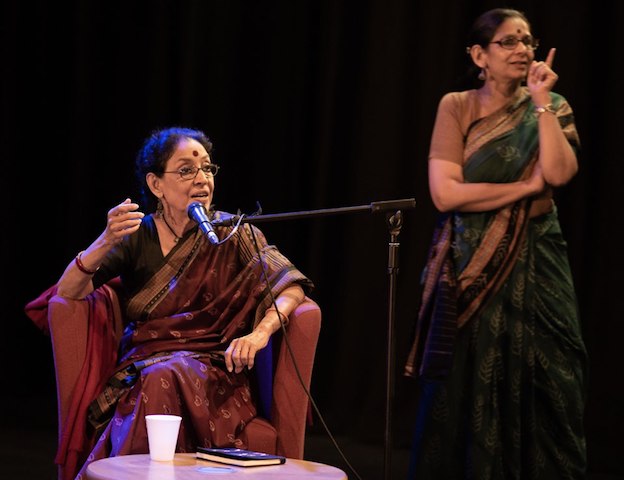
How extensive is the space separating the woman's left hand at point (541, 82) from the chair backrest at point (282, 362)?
0.83 metres

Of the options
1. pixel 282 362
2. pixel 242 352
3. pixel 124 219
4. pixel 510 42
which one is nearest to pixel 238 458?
pixel 242 352

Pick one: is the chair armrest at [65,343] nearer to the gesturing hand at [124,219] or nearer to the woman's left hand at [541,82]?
the gesturing hand at [124,219]

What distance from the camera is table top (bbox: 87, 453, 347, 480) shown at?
77.1 inches

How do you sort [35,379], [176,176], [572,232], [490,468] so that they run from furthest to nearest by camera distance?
[35,379], [572,232], [176,176], [490,468]

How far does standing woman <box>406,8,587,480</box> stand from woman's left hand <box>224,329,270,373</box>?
442mm

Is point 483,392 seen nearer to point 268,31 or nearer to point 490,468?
point 490,468

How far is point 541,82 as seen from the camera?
260 cm

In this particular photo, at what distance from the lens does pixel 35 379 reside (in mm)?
4918

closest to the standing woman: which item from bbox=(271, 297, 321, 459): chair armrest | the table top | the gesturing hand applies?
bbox=(271, 297, 321, 459): chair armrest

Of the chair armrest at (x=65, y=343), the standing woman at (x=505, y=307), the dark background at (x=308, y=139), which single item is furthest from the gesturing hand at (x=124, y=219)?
the dark background at (x=308, y=139)

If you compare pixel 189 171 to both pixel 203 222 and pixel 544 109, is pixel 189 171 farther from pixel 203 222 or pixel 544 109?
pixel 544 109

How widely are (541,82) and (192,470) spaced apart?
4.42ft

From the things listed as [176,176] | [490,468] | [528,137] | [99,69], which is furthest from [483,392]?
[99,69]

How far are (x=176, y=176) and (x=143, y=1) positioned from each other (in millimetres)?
2009
